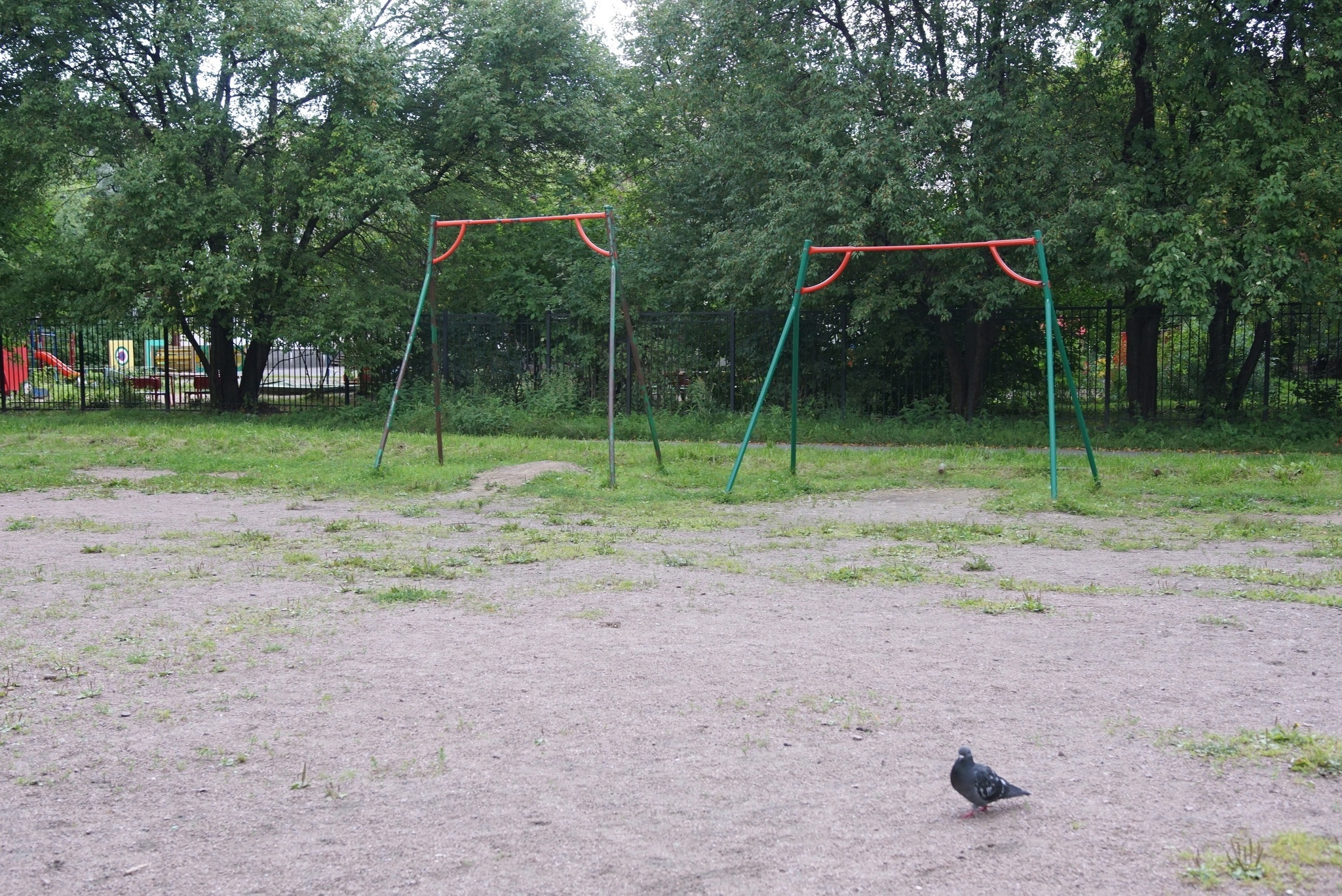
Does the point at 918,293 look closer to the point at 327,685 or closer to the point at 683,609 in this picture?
the point at 683,609

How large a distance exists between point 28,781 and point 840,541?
6308 millimetres

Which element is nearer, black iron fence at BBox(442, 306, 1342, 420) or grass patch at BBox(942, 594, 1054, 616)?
grass patch at BBox(942, 594, 1054, 616)

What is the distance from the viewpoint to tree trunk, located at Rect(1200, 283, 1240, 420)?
18.4 meters

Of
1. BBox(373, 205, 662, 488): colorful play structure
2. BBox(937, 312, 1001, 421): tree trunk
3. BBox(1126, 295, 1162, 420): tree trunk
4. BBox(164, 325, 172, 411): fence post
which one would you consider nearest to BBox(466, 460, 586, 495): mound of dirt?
BBox(373, 205, 662, 488): colorful play structure

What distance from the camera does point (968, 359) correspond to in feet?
65.3

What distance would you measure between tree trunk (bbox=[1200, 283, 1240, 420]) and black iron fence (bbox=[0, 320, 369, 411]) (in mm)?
15912

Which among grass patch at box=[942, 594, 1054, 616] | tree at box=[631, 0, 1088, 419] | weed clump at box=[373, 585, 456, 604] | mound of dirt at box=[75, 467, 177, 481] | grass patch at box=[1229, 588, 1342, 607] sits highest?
tree at box=[631, 0, 1088, 419]

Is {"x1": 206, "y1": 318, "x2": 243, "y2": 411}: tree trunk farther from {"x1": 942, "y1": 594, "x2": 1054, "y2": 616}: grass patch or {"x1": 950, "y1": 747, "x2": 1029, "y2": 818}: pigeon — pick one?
{"x1": 950, "y1": 747, "x2": 1029, "y2": 818}: pigeon

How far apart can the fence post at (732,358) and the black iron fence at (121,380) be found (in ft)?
25.0

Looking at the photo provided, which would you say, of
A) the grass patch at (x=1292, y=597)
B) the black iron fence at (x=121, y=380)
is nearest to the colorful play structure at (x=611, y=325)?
the grass patch at (x=1292, y=597)

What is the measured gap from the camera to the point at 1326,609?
254 inches

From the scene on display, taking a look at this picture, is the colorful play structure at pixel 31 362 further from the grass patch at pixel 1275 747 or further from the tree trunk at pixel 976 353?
the grass patch at pixel 1275 747

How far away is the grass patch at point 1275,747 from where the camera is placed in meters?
4.05

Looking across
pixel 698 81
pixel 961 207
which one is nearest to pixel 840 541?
pixel 961 207
